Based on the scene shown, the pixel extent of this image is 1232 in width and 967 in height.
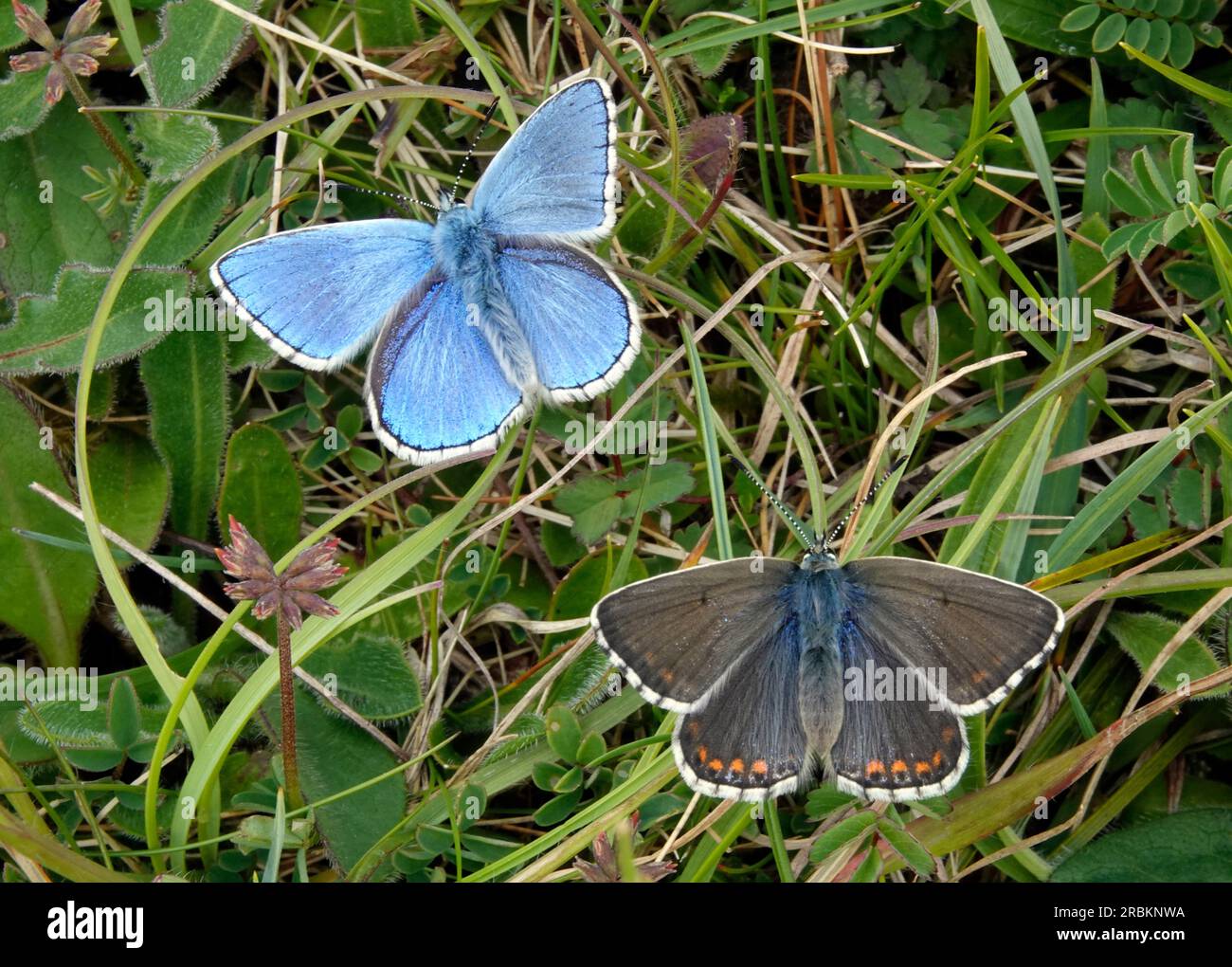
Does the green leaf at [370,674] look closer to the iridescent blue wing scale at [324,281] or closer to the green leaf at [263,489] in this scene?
the green leaf at [263,489]

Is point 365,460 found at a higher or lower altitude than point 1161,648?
higher

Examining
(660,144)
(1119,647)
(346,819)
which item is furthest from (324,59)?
(1119,647)

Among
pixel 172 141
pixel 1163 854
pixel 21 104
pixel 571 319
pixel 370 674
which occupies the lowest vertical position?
pixel 1163 854

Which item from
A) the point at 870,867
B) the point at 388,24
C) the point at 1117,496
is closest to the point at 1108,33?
the point at 1117,496

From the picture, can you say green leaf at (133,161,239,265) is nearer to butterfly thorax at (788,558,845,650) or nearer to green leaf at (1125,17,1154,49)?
butterfly thorax at (788,558,845,650)

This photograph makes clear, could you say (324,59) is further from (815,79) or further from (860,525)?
(860,525)

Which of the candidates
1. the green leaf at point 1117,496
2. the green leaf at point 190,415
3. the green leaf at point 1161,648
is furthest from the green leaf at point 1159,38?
the green leaf at point 190,415

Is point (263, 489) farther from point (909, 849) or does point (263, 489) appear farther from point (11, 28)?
point (909, 849)

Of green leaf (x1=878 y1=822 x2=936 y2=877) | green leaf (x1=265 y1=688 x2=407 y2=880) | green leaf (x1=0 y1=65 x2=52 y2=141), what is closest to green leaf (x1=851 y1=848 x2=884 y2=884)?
green leaf (x1=878 y1=822 x2=936 y2=877)
